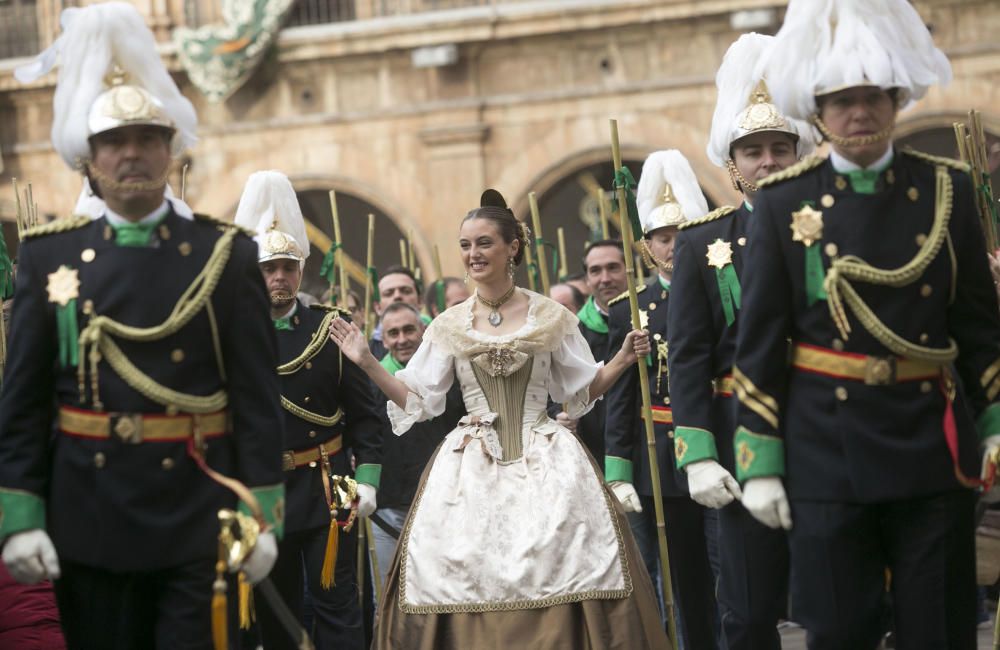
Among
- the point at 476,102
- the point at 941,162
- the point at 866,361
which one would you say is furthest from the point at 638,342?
the point at 476,102

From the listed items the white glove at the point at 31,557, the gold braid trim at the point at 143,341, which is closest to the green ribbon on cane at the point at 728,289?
the gold braid trim at the point at 143,341

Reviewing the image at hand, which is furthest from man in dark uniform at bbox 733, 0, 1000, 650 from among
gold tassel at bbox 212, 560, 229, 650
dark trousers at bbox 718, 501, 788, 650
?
gold tassel at bbox 212, 560, 229, 650

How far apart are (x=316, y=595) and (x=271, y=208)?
1.65m

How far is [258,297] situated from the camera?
17.5ft

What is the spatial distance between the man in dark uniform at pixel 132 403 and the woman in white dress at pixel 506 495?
1.89 m

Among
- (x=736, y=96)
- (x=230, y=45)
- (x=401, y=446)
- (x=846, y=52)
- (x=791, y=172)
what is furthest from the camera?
(x=230, y=45)

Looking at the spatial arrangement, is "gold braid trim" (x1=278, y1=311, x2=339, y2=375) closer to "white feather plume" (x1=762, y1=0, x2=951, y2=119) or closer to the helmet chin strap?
"white feather plume" (x1=762, y1=0, x2=951, y2=119)

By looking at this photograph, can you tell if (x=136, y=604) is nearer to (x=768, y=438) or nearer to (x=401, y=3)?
(x=768, y=438)

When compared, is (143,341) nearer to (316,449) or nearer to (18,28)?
(316,449)

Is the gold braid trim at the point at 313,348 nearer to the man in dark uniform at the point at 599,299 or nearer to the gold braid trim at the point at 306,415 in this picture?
the gold braid trim at the point at 306,415

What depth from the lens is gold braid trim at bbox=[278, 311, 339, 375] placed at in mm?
7793

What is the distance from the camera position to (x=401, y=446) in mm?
9695

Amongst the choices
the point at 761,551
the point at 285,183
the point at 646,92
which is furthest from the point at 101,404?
the point at 646,92

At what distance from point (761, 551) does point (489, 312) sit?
6.39 ft
